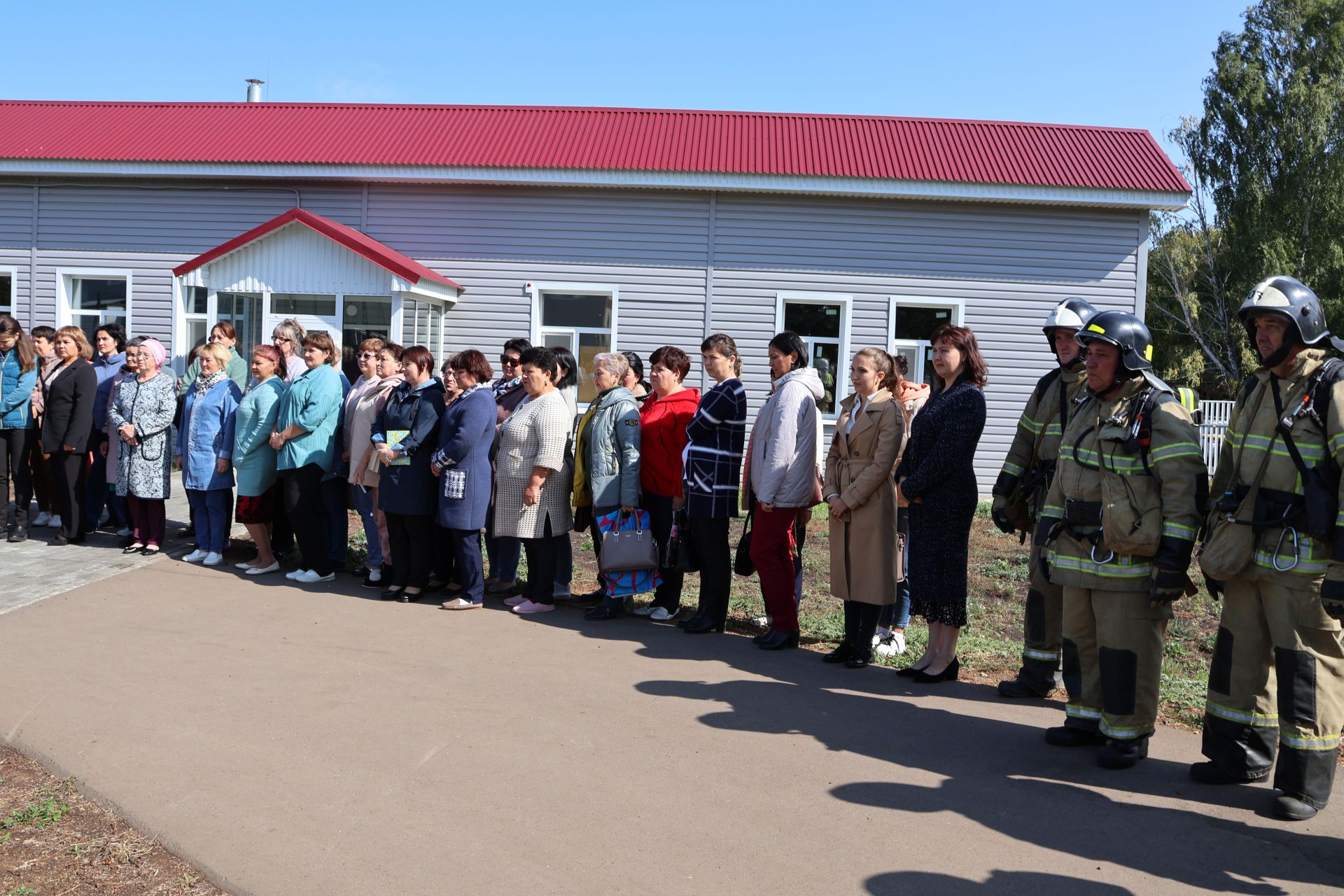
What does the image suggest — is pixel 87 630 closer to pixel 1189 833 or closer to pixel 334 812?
pixel 334 812

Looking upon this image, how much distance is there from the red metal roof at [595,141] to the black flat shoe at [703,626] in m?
9.18

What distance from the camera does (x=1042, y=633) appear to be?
585 cm

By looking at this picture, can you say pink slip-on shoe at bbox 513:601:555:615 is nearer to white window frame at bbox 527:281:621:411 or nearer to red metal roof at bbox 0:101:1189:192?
white window frame at bbox 527:281:621:411

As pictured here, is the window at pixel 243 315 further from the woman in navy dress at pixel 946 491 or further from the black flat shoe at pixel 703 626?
the woman in navy dress at pixel 946 491

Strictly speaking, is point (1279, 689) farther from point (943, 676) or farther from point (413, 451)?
point (413, 451)

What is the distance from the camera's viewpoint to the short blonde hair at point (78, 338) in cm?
952

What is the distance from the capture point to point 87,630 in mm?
→ 6680

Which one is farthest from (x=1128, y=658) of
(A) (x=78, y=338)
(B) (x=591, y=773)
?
(A) (x=78, y=338)

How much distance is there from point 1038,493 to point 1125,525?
1074 millimetres

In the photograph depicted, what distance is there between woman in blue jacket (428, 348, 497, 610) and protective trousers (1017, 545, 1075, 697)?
371 centimetres

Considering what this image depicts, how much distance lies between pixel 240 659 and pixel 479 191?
10651mm

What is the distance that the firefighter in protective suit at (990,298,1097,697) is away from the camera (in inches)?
226

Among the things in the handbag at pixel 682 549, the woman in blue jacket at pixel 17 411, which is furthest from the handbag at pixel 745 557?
the woman in blue jacket at pixel 17 411

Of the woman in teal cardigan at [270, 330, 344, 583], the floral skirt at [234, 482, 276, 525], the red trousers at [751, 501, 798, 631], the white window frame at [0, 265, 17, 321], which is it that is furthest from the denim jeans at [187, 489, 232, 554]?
the white window frame at [0, 265, 17, 321]
